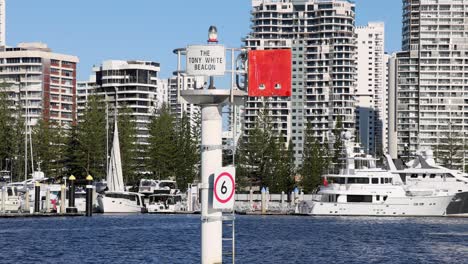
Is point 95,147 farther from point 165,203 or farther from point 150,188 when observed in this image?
point 165,203

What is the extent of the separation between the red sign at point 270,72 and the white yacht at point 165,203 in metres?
98.6

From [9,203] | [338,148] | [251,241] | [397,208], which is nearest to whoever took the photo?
[251,241]

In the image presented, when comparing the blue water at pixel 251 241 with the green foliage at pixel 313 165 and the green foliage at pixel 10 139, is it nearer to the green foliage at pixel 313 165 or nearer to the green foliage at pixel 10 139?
the green foliage at pixel 10 139

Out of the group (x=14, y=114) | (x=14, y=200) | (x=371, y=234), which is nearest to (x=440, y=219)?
(x=371, y=234)

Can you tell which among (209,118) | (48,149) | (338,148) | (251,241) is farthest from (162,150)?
(209,118)

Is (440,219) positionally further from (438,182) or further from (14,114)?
(14,114)

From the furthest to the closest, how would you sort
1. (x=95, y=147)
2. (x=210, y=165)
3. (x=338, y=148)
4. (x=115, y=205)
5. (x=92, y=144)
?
(x=338, y=148), (x=95, y=147), (x=92, y=144), (x=115, y=205), (x=210, y=165)

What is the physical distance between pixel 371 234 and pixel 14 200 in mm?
41035

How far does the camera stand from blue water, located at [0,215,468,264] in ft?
193

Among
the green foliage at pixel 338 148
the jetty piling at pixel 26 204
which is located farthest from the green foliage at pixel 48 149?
the green foliage at pixel 338 148

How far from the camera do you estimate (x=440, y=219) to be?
110 metres

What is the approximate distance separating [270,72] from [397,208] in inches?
3510

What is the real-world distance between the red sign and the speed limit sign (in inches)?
79.4

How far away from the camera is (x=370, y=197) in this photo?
4402 inches
